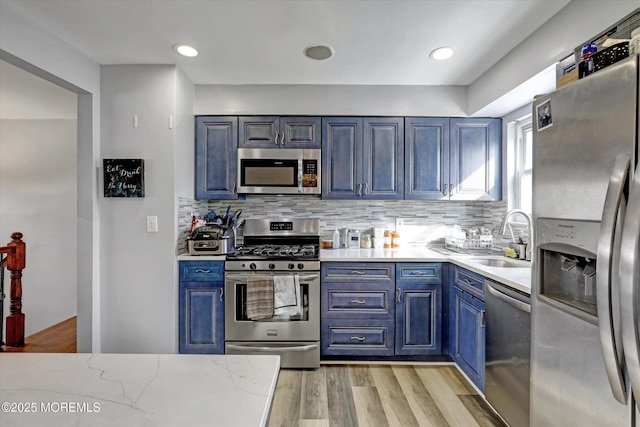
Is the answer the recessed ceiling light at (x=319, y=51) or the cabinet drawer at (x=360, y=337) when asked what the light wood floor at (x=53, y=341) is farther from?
the recessed ceiling light at (x=319, y=51)

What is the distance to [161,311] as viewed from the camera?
8.98ft

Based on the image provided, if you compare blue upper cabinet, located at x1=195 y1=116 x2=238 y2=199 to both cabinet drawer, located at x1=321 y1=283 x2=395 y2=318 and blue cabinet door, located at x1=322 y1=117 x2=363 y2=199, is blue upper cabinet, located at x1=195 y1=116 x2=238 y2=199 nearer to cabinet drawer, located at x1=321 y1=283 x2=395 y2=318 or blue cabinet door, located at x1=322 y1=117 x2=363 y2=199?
blue cabinet door, located at x1=322 y1=117 x2=363 y2=199

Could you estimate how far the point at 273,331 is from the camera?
110 inches

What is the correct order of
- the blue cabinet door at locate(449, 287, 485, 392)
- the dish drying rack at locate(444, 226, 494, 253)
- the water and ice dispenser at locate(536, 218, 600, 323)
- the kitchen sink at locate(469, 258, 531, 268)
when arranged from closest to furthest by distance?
the water and ice dispenser at locate(536, 218, 600, 323) < the blue cabinet door at locate(449, 287, 485, 392) < the kitchen sink at locate(469, 258, 531, 268) < the dish drying rack at locate(444, 226, 494, 253)

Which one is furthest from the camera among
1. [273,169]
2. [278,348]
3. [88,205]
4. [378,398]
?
[273,169]

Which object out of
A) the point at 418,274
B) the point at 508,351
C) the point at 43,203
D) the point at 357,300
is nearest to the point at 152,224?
the point at 357,300

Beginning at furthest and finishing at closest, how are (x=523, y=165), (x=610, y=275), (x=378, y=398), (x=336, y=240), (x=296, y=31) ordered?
1. (x=336, y=240)
2. (x=523, y=165)
3. (x=378, y=398)
4. (x=296, y=31)
5. (x=610, y=275)

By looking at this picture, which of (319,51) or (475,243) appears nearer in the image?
(319,51)

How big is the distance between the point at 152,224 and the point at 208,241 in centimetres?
45

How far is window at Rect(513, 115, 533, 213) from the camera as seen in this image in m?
2.95

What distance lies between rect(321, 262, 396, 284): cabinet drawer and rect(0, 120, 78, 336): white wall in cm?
360

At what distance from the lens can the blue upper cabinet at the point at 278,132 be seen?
3.17m

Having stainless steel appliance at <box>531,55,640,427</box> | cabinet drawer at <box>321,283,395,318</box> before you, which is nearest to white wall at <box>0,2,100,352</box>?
cabinet drawer at <box>321,283,395,318</box>

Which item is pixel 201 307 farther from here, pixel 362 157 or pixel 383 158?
pixel 383 158
